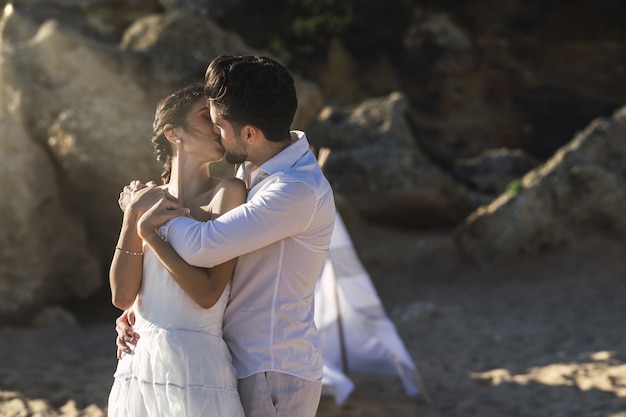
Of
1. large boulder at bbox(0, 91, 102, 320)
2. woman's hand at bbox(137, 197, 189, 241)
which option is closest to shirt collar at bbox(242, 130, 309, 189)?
woman's hand at bbox(137, 197, 189, 241)

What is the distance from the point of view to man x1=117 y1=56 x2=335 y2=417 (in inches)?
75.5

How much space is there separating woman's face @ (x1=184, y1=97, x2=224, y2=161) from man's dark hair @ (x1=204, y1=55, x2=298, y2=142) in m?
0.14

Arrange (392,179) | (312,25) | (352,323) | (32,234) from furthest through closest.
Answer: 1. (312,25)
2. (392,179)
3. (32,234)
4. (352,323)

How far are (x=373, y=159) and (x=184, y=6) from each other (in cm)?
814

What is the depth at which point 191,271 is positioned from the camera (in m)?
1.94

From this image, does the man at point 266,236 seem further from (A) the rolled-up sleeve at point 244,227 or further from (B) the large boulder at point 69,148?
(B) the large boulder at point 69,148

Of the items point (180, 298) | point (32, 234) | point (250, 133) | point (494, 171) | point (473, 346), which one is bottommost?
point (473, 346)

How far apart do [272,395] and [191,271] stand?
38 centimetres

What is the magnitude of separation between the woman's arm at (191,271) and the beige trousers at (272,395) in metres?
0.23

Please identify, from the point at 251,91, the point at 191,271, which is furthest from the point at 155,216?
the point at 251,91

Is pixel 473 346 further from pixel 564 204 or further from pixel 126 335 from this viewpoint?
pixel 126 335

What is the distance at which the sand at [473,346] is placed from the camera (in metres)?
4.95

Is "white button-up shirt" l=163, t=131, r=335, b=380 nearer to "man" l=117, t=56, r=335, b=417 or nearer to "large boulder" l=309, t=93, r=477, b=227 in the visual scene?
"man" l=117, t=56, r=335, b=417

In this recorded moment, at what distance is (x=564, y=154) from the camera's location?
29.1 feet
